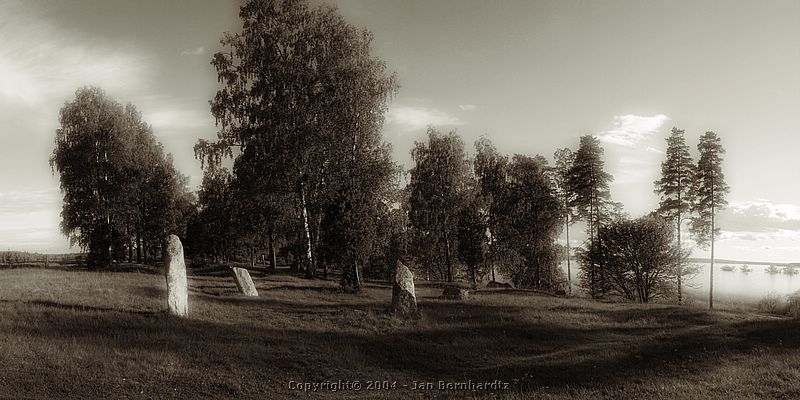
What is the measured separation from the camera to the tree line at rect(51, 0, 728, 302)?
1287 inches

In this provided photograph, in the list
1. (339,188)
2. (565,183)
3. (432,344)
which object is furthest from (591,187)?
(432,344)

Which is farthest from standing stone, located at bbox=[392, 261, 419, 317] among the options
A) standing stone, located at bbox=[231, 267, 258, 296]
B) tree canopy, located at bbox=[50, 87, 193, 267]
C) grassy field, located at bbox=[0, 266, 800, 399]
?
tree canopy, located at bbox=[50, 87, 193, 267]

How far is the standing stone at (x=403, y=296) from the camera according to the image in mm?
23109

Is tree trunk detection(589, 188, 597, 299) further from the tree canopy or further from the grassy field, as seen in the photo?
the tree canopy

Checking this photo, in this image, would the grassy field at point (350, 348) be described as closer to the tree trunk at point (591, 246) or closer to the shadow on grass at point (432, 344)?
the shadow on grass at point (432, 344)

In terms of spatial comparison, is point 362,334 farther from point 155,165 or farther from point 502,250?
point 155,165

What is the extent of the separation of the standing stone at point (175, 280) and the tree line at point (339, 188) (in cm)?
1168

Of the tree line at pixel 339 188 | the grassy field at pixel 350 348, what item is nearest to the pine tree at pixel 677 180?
the tree line at pixel 339 188

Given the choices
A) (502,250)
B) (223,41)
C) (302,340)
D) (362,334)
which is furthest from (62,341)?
(502,250)

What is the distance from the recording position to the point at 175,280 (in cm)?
1969

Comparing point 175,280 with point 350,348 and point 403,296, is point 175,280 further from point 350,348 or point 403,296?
point 403,296

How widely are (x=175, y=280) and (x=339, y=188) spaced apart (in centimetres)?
1347

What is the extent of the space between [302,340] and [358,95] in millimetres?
20255

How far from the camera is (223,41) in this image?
116 feet
